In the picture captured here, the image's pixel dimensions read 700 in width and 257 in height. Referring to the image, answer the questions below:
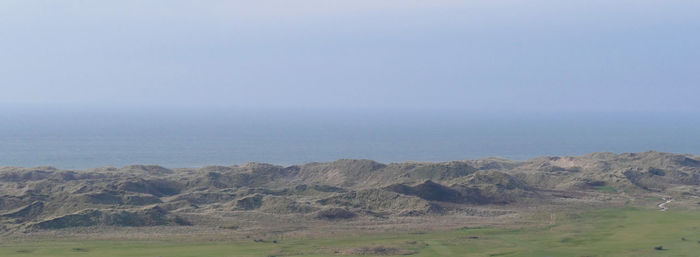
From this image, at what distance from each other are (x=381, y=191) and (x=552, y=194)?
73.1ft

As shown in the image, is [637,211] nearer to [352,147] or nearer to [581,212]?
[581,212]

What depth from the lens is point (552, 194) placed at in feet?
274

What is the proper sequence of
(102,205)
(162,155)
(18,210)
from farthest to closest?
(162,155)
(102,205)
(18,210)

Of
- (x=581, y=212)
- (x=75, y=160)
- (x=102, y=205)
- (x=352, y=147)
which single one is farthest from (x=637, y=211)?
(x=352, y=147)

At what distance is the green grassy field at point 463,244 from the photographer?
1908 inches

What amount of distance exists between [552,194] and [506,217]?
18.4 meters

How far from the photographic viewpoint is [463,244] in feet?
173

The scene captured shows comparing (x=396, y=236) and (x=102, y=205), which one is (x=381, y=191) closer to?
(x=396, y=236)

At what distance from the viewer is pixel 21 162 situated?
14450 cm

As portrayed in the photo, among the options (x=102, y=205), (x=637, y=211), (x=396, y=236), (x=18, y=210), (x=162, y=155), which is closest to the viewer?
(x=396, y=236)

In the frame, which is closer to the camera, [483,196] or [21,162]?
[483,196]

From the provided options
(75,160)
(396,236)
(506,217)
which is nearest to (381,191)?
(506,217)

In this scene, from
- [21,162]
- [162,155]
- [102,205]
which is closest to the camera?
[102,205]

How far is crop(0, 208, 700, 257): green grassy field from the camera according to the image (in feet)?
159
